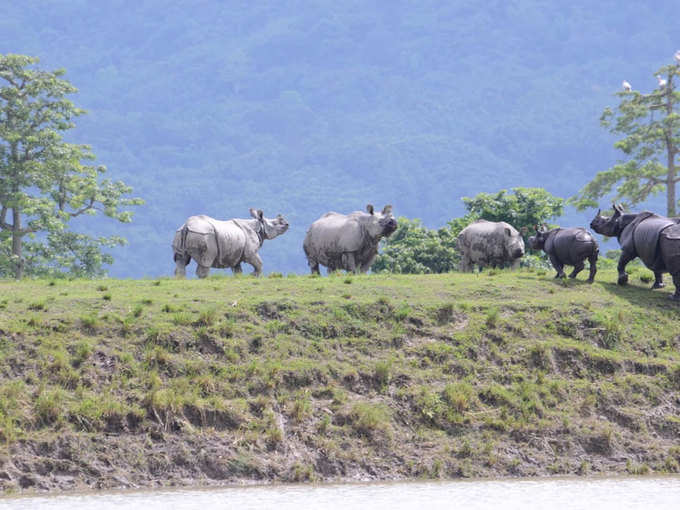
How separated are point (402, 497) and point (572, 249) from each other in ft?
41.2

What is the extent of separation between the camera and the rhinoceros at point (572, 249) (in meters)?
27.8

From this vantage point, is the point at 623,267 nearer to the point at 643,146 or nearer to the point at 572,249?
the point at 572,249

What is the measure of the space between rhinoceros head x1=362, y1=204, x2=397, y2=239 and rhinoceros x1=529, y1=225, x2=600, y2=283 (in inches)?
191

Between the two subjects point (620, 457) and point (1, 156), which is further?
point (1, 156)

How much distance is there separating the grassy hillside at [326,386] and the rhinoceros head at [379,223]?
6.24 metres

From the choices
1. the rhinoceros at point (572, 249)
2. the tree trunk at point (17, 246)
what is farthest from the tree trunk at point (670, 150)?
the tree trunk at point (17, 246)

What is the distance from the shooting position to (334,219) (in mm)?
33938

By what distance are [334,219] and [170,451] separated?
52.6ft

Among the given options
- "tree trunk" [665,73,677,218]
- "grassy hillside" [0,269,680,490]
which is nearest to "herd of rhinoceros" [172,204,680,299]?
"grassy hillside" [0,269,680,490]

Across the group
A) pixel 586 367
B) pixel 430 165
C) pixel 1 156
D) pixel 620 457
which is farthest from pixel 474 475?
pixel 430 165

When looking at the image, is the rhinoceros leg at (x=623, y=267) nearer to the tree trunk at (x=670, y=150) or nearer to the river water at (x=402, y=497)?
the river water at (x=402, y=497)

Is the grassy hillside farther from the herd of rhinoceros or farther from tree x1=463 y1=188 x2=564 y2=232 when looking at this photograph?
tree x1=463 y1=188 x2=564 y2=232

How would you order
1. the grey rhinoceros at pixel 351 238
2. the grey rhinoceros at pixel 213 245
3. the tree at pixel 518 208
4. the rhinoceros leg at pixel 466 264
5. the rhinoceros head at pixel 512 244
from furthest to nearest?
the tree at pixel 518 208
the rhinoceros leg at pixel 466 264
the rhinoceros head at pixel 512 244
the grey rhinoceros at pixel 351 238
the grey rhinoceros at pixel 213 245

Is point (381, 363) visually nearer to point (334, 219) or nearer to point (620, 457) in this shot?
point (620, 457)
